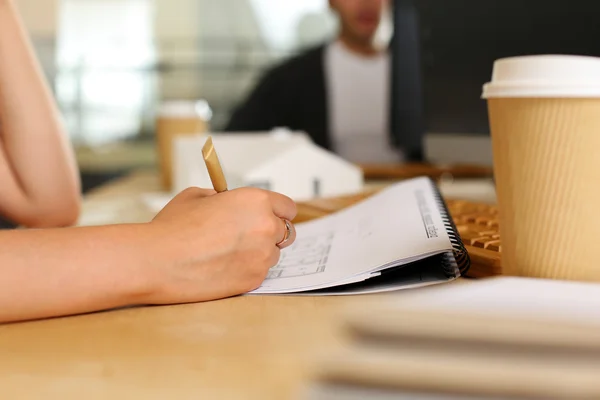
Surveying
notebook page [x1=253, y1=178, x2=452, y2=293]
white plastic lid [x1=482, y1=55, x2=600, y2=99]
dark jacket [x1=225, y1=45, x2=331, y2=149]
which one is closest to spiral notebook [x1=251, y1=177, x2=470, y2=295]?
notebook page [x1=253, y1=178, x2=452, y2=293]

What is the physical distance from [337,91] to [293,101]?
0.17 m

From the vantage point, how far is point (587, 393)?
0.51ft

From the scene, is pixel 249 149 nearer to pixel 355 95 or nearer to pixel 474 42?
pixel 474 42

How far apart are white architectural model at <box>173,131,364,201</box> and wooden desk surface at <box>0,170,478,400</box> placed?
21.8 inches

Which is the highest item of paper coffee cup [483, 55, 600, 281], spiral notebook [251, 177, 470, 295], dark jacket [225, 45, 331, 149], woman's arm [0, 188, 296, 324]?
paper coffee cup [483, 55, 600, 281]

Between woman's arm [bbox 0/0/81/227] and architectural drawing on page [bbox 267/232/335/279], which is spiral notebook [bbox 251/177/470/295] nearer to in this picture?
architectural drawing on page [bbox 267/232/335/279]

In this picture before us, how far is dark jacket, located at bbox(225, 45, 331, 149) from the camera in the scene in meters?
2.61

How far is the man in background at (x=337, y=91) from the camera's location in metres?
2.51

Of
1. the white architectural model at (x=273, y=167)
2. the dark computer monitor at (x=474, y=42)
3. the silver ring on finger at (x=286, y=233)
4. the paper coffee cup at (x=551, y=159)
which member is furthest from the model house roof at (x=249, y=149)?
the paper coffee cup at (x=551, y=159)

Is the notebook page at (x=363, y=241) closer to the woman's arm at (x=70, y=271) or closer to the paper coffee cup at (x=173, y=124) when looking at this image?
the woman's arm at (x=70, y=271)

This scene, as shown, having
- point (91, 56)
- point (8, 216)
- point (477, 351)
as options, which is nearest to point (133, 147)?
point (91, 56)

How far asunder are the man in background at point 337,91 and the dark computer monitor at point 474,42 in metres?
1.08

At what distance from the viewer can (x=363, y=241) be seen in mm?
566

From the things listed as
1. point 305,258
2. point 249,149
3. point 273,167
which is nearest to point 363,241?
point 305,258
